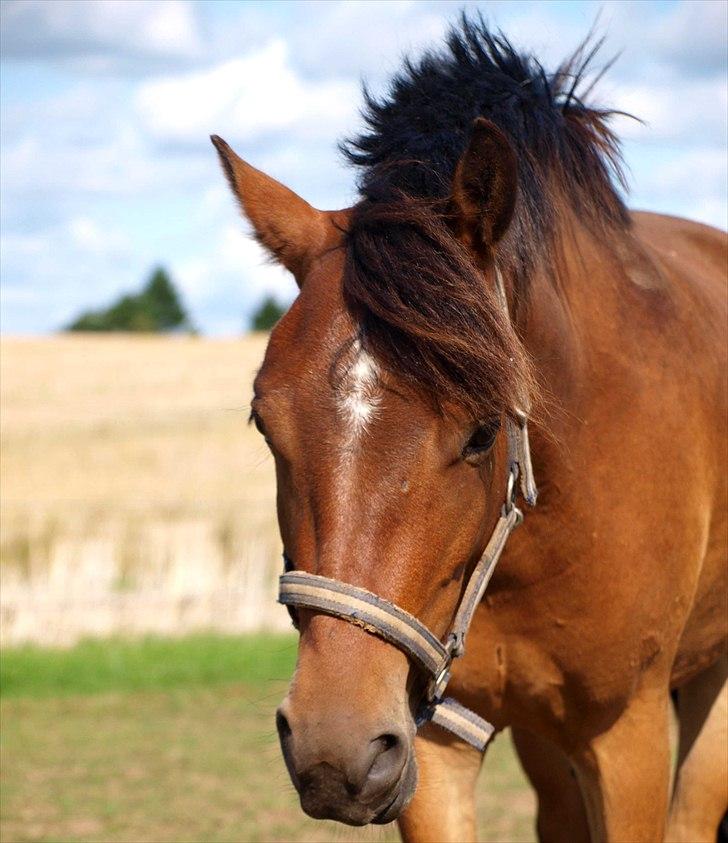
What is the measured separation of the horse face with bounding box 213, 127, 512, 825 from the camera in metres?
2.35

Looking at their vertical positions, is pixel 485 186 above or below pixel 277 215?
above

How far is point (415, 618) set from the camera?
250cm

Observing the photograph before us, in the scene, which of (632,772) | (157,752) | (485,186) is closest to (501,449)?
(485,186)

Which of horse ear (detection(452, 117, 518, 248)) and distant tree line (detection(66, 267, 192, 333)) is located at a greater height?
horse ear (detection(452, 117, 518, 248))

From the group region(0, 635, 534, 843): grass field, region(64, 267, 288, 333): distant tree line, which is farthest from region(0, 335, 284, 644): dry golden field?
region(64, 267, 288, 333): distant tree line

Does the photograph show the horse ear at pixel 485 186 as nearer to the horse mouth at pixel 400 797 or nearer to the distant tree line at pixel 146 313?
the horse mouth at pixel 400 797

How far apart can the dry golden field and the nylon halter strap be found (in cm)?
61

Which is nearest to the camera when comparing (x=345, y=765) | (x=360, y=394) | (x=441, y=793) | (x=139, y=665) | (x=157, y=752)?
(x=345, y=765)

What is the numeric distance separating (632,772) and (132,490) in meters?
16.6

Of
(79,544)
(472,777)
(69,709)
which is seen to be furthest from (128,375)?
(472,777)

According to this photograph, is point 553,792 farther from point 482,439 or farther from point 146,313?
point 146,313


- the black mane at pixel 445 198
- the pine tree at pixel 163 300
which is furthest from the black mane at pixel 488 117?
the pine tree at pixel 163 300

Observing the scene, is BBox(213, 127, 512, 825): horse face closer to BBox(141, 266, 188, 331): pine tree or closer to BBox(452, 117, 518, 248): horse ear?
BBox(452, 117, 518, 248): horse ear

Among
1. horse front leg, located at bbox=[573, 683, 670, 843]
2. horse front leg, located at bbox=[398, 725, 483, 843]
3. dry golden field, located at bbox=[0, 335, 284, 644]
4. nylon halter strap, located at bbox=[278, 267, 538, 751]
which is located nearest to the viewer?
nylon halter strap, located at bbox=[278, 267, 538, 751]
